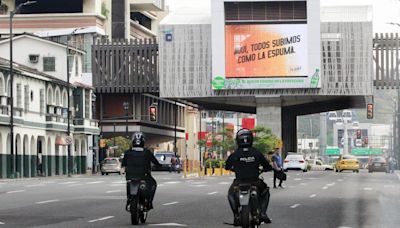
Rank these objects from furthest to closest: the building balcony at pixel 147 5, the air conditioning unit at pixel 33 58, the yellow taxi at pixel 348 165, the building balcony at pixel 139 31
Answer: the building balcony at pixel 139 31, the building balcony at pixel 147 5, the air conditioning unit at pixel 33 58, the yellow taxi at pixel 348 165

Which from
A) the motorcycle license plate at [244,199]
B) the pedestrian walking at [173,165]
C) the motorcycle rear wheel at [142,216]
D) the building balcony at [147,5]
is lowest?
the pedestrian walking at [173,165]

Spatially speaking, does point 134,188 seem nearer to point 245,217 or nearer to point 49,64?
point 245,217

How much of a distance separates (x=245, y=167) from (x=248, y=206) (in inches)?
31.4

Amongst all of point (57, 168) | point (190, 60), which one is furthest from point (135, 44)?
point (57, 168)

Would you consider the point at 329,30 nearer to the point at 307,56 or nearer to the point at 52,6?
the point at 307,56

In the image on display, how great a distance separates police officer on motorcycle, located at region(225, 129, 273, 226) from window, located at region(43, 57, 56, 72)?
78634mm

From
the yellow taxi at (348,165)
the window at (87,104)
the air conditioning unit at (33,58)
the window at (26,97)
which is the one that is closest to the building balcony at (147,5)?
the air conditioning unit at (33,58)

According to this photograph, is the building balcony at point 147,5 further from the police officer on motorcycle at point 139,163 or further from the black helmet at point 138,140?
the police officer on motorcycle at point 139,163

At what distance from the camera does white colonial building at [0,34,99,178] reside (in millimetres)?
71938

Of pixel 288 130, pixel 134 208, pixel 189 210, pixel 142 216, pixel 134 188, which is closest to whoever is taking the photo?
pixel 134 188

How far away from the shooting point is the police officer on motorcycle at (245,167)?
16.7 metres

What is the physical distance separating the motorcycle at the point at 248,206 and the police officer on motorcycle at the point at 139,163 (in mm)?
3987

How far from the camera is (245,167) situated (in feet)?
55.0

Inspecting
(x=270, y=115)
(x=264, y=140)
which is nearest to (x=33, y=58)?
(x=264, y=140)
